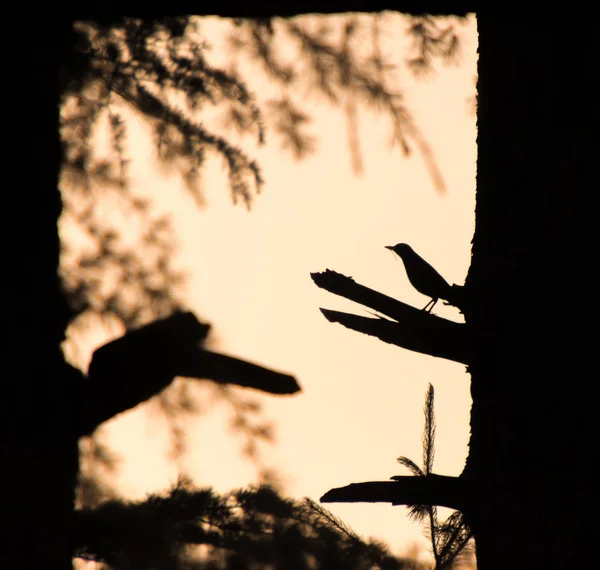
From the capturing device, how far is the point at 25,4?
2.26 m

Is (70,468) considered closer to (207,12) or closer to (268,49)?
(207,12)

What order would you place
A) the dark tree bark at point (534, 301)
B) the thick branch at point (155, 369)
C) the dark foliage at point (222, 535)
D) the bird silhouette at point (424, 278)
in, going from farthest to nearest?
the thick branch at point (155, 369)
the dark foliage at point (222, 535)
the bird silhouette at point (424, 278)
the dark tree bark at point (534, 301)

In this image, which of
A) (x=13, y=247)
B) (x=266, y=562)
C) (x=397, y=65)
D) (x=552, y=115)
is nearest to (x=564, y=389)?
(x=552, y=115)

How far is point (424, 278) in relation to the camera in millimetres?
1849

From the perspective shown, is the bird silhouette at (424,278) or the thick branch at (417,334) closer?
the thick branch at (417,334)

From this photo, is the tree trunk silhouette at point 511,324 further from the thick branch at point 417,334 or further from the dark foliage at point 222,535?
the dark foliage at point 222,535

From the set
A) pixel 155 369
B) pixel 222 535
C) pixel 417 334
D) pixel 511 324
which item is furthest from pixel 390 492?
pixel 155 369

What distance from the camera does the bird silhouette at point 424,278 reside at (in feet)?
5.96

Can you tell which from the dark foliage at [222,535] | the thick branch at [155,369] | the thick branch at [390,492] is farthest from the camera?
the thick branch at [155,369]

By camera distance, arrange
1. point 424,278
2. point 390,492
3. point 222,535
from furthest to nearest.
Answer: point 222,535
point 424,278
point 390,492

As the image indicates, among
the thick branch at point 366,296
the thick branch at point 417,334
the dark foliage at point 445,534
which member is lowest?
the dark foliage at point 445,534

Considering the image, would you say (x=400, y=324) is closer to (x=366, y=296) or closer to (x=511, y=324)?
(x=366, y=296)

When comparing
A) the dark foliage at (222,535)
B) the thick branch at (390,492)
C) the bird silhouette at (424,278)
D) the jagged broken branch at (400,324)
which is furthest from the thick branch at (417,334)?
the dark foliage at (222,535)

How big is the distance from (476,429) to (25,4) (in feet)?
6.96
